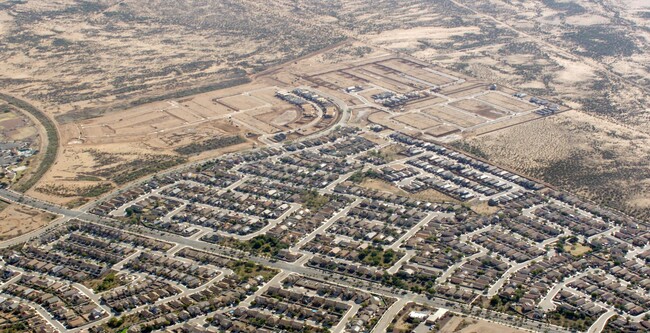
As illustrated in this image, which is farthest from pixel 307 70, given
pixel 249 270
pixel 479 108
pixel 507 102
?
pixel 249 270

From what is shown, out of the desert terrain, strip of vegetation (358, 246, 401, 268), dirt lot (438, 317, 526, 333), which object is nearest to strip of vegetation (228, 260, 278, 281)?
strip of vegetation (358, 246, 401, 268)

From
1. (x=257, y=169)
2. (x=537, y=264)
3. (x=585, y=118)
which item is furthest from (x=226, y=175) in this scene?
(x=585, y=118)

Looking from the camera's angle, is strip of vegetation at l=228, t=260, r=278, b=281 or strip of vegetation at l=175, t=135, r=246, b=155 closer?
strip of vegetation at l=228, t=260, r=278, b=281

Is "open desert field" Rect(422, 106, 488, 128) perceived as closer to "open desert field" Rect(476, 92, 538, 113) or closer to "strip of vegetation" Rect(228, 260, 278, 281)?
"open desert field" Rect(476, 92, 538, 113)

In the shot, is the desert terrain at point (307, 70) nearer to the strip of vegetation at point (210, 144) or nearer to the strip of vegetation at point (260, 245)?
the strip of vegetation at point (210, 144)

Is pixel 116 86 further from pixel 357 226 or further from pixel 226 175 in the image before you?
pixel 357 226

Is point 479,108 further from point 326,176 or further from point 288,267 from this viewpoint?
point 288,267
